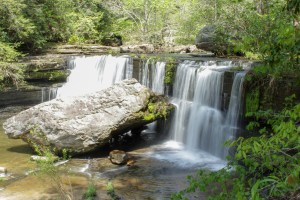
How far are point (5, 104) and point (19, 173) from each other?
19.1 feet

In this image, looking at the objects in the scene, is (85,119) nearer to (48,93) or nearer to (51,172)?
(51,172)

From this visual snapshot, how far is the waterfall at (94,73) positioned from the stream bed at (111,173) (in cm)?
407

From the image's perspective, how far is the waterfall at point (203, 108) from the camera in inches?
381

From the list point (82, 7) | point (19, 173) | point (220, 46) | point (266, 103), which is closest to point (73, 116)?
point (19, 173)

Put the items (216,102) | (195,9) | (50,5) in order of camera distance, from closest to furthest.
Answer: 1. (216,102)
2. (50,5)
3. (195,9)

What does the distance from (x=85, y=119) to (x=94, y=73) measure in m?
5.55

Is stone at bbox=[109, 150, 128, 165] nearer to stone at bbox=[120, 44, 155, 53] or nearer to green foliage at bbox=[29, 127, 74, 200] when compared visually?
green foliage at bbox=[29, 127, 74, 200]

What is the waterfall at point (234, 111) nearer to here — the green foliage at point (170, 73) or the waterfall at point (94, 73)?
the green foliage at point (170, 73)

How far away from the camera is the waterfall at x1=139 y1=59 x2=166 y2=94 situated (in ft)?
41.3

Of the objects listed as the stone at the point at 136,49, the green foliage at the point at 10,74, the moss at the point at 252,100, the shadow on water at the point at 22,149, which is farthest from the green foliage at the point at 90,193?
the stone at the point at 136,49

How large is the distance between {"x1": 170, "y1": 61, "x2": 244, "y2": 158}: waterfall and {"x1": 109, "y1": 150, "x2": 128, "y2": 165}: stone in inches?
93.9

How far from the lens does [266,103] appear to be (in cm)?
866

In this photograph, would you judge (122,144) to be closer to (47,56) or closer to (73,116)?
(73,116)

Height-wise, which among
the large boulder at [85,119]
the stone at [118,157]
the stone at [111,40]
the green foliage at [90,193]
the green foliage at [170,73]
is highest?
the stone at [111,40]
